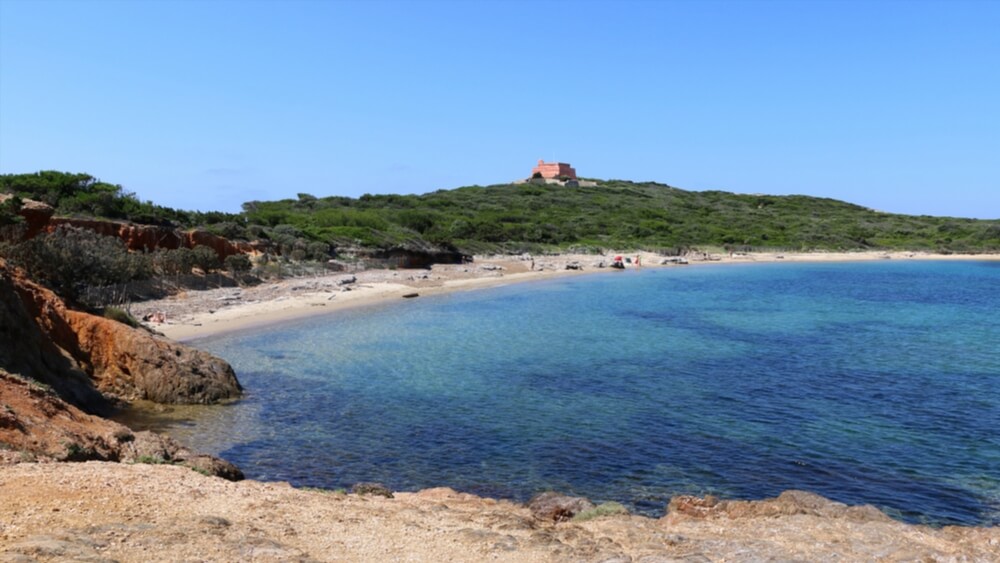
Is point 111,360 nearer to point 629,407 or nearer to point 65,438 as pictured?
point 65,438

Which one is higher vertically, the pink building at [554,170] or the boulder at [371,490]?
the pink building at [554,170]

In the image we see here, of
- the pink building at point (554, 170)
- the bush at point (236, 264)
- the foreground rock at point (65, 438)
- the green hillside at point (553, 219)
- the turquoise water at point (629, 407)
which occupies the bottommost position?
the turquoise water at point (629, 407)

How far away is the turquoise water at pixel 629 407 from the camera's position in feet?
45.2

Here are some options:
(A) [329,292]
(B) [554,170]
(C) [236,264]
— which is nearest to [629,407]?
(A) [329,292]

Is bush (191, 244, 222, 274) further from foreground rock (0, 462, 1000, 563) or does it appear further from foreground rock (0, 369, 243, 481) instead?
foreground rock (0, 462, 1000, 563)

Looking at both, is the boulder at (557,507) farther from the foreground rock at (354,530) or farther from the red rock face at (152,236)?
the red rock face at (152,236)

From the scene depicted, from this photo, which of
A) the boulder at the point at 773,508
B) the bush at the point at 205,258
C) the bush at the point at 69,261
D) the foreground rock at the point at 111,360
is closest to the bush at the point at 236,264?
the bush at the point at 205,258

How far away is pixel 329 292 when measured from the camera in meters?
43.2

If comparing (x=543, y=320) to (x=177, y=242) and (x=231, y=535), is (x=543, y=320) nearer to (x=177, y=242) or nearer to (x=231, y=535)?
(x=177, y=242)

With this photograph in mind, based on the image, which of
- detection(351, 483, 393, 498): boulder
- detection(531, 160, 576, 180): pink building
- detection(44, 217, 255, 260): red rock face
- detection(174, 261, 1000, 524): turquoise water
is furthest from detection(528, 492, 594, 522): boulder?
detection(531, 160, 576, 180): pink building

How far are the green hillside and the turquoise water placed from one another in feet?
78.9

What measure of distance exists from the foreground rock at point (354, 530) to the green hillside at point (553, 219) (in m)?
39.2

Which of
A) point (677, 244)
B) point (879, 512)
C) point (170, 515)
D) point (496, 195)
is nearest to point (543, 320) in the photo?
point (879, 512)

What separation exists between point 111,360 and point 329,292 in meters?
24.8
